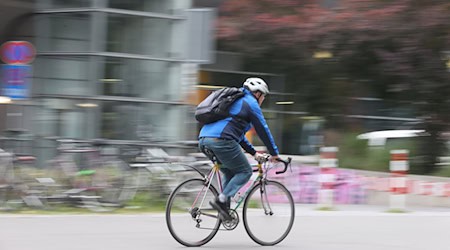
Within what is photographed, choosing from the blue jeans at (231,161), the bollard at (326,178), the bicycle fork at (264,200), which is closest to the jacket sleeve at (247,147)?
the blue jeans at (231,161)

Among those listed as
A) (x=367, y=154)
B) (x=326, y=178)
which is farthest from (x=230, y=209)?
(x=367, y=154)

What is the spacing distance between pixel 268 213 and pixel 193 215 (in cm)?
81

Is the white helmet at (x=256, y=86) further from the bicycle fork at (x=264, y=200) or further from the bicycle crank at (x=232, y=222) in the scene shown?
the bicycle crank at (x=232, y=222)

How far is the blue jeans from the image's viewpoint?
6.82 meters

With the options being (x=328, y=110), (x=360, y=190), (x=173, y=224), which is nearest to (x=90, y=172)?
(x=173, y=224)

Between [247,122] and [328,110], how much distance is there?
9.42 metres

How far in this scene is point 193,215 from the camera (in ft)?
22.9

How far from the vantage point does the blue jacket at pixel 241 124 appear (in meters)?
6.81

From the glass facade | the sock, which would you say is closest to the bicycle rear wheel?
the sock

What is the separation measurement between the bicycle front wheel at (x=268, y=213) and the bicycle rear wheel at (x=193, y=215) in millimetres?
359

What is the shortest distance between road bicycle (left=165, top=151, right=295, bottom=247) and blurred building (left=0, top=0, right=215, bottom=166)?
516 cm

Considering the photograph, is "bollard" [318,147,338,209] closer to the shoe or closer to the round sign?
the shoe

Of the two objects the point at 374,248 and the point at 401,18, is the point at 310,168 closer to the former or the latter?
the point at 401,18

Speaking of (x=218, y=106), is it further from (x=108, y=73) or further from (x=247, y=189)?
(x=108, y=73)
